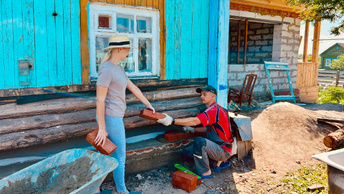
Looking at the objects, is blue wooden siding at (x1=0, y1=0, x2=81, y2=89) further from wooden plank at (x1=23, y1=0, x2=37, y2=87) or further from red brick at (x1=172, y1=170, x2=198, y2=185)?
red brick at (x1=172, y1=170, x2=198, y2=185)

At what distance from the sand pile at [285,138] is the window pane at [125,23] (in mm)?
3261

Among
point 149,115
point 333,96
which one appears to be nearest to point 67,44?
point 149,115

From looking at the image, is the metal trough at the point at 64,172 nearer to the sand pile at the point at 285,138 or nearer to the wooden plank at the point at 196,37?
the wooden plank at the point at 196,37

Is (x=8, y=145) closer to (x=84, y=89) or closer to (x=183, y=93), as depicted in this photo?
(x=84, y=89)

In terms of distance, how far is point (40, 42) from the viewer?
148 inches

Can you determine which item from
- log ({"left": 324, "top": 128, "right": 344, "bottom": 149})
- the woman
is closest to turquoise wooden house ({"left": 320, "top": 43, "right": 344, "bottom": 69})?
log ({"left": 324, "top": 128, "right": 344, "bottom": 149})

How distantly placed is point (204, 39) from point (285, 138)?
2.76 m

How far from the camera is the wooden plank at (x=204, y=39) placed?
17.1 feet

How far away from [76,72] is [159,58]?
1442 millimetres

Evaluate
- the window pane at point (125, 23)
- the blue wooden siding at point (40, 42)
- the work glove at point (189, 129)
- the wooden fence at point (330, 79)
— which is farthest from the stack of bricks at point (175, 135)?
the wooden fence at point (330, 79)

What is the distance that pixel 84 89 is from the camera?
416 centimetres

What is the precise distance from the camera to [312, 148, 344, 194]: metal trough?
3320 millimetres

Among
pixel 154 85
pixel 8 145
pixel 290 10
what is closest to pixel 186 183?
pixel 154 85

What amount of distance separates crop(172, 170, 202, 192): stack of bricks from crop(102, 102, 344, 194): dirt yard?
7 centimetres
